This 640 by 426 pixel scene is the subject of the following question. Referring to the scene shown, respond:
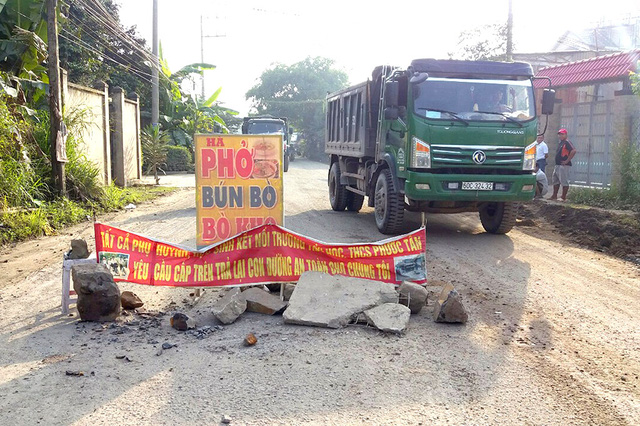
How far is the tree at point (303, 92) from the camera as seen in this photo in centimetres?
5884

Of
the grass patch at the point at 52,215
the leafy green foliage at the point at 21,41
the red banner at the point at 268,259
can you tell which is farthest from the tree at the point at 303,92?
the red banner at the point at 268,259

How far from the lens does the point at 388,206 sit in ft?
31.9

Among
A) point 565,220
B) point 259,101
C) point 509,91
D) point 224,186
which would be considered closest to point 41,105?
point 224,186

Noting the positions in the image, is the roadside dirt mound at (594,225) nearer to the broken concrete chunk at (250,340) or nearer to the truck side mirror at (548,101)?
the truck side mirror at (548,101)

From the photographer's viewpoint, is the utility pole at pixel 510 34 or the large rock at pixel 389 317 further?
the utility pole at pixel 510 34

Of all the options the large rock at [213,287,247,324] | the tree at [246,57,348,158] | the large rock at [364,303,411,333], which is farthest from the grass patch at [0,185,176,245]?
the tree at [246,57,348,158]

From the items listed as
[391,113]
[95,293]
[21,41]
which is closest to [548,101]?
[391,113]

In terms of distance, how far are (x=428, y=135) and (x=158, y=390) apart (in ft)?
20.2

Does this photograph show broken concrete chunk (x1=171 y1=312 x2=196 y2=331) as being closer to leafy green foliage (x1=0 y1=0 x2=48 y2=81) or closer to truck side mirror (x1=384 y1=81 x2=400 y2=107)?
truck side mirror (x1=384 y1=81 x2=400 y2=107)

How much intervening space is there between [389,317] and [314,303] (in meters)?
0.68

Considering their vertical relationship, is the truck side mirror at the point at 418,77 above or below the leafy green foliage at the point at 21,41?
below

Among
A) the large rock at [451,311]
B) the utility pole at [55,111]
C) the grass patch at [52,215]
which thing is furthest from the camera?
the utility pole at [55,111]

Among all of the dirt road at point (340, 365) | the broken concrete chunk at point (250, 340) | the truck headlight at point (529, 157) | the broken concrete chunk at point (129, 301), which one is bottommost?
the dirt road at point (340, 365)

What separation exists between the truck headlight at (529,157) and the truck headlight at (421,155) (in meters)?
1.52
